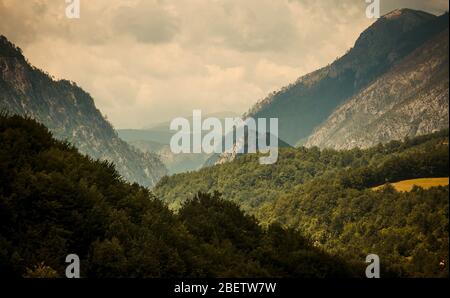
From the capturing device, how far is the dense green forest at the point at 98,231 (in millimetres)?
56812

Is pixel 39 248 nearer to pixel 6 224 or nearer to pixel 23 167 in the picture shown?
pixel 6 224

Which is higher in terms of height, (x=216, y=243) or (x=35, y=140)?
(x=35, y=140)

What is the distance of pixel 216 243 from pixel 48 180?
83.3 ft

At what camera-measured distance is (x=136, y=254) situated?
59.6 meters

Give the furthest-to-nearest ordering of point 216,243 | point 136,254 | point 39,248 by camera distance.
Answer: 1. point 216,243
2. point 136,254
3. point 39,248

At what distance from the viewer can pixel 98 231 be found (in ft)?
205

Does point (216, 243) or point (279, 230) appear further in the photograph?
point (279, 230)

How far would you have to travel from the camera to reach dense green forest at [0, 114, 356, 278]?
5681cm
